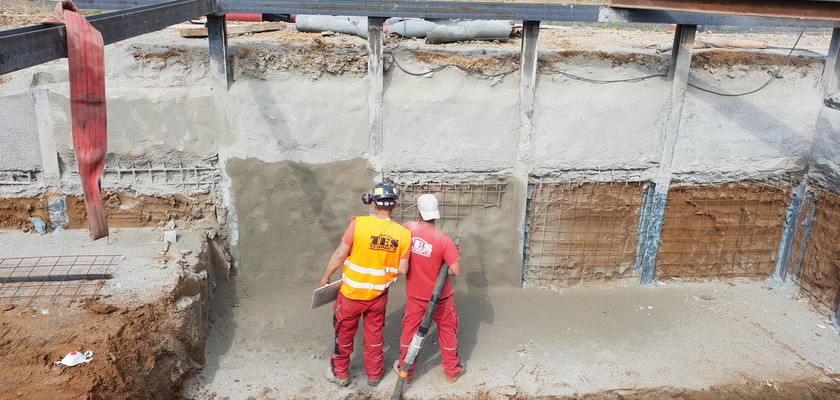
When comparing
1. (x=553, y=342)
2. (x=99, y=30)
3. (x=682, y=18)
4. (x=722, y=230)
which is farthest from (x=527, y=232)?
(x=99, y=30)

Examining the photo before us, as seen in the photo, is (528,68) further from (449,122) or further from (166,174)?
(166,174)

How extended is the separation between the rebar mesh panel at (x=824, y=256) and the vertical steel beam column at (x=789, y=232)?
0.66ft

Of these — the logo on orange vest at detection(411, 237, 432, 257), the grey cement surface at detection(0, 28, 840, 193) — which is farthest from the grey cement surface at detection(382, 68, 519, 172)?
the logo on orange vest at detection(411, 237, 432, 257)

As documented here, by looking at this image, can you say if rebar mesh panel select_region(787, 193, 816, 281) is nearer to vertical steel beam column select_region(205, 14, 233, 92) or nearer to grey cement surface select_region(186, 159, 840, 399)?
grey cement surface select_region(186, 159, 840, 399)

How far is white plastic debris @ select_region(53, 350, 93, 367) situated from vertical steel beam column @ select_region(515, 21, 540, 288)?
417 centimetres

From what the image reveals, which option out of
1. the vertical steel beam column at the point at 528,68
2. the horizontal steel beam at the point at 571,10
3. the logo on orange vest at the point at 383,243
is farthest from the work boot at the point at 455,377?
the horizontal steel beam at the point at 571,10

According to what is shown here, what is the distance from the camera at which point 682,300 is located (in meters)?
6.95

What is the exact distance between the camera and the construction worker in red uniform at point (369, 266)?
16.4 feet

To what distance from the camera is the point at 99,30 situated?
3842 millimetres

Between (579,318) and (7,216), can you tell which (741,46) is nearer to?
(579,318)

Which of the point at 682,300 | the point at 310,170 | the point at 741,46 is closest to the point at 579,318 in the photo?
the point at 682,300

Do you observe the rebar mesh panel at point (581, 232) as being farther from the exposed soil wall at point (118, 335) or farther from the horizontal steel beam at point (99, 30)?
the horizontal steel beam at point (99, 30)

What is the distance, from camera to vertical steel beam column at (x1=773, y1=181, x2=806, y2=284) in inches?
275

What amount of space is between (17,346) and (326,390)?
236cm
